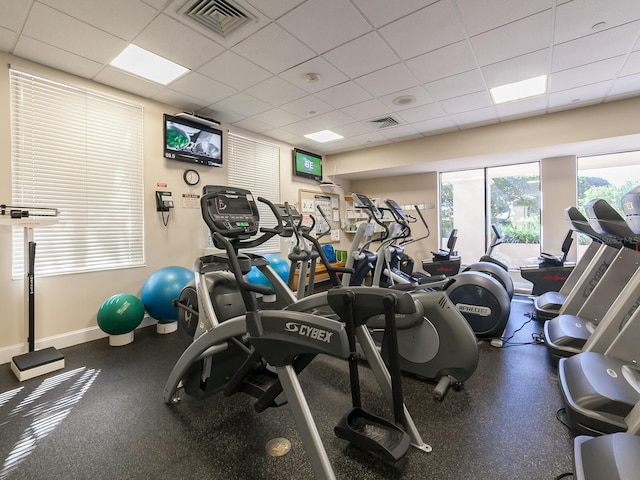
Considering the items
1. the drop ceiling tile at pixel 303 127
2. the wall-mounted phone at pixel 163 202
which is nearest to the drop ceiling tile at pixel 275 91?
the drop ceiling tile at pixel 303 127

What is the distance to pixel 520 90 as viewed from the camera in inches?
151

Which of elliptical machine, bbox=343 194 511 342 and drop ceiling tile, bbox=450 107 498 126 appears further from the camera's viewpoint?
drop ceiling tile, bbox=450 107 498 126

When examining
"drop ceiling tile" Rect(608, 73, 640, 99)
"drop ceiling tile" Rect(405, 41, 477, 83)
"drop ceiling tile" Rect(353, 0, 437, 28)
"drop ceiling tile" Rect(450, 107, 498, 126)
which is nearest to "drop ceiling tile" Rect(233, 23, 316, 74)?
"drop ceiling tile" Rect(353, 0, 437, 28)

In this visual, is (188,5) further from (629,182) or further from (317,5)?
(629,182)

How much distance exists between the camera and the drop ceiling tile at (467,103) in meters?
3.96

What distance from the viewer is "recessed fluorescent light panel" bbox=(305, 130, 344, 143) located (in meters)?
5.44

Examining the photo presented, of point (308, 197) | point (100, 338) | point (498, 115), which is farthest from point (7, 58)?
point (498, 115)

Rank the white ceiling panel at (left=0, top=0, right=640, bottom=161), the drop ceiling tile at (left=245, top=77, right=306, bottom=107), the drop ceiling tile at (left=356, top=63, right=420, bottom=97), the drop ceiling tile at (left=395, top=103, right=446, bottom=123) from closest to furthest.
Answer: the white ceiling panel at (left=0, top=0, right=640, bottom=161)
the drop ceiling tile at (left=356, top=63, right=420, bottom=97)
the drop ceiling tile at (left=245, top=77, right=306, bottom=107)
the drop ceiling tile at (left=395, top=103, right=446, bottom=123)

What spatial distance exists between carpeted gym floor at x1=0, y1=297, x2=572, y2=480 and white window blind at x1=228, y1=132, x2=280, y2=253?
3190 mm

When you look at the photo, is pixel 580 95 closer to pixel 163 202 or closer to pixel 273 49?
pixel 273 49

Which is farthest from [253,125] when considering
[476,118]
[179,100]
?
[476,118]

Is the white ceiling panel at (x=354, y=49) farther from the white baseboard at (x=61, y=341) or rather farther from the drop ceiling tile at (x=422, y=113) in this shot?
the white baseboard at (x=61, y=341)

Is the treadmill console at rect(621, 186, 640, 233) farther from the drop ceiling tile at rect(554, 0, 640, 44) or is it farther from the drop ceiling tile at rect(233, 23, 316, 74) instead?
the drop ceiling tile at rect(233, 23, 316, 74)

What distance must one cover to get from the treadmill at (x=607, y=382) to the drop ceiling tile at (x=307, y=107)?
3.36 m
